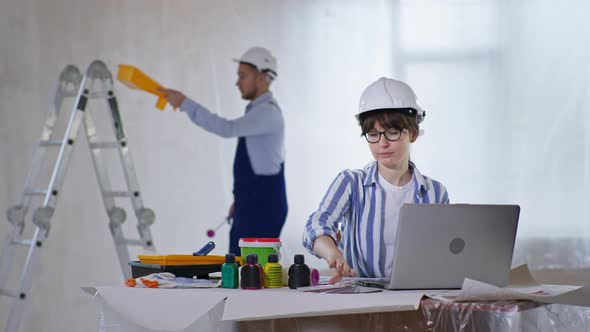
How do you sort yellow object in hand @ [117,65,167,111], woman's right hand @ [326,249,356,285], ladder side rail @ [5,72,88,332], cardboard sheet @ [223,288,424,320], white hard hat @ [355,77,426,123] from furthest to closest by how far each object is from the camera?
1. yellow object in hand @ [117,65,167,111]
2. ladder side rail @ [5,72,88,332]
3. white hard hat @ [355,77,426,123]
4. woman's right hand @ [326,249,356,285]
5. cardboard sheet @ [223,288,424,320]

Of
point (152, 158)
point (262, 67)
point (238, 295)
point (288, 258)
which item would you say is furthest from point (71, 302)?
point (238, 295)

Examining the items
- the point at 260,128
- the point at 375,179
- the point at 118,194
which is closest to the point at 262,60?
the point at 260,128

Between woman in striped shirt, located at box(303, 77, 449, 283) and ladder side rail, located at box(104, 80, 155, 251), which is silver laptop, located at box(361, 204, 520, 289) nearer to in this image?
woman in striped shirt, located at box(303, 77, 449, 283)

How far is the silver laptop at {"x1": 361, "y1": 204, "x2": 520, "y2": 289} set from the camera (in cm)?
172

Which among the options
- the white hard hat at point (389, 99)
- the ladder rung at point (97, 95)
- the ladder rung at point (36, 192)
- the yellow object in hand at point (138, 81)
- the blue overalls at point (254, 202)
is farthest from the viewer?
the blue overalls at point (254, 202)

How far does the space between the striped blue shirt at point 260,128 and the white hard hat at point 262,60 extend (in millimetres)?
136

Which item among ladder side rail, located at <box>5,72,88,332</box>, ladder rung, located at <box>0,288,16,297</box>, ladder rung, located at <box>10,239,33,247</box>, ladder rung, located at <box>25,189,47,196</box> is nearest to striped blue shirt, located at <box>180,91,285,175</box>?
ladder side rail, located at <box>5,72,88,332</box>

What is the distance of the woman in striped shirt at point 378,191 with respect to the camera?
2.11 m

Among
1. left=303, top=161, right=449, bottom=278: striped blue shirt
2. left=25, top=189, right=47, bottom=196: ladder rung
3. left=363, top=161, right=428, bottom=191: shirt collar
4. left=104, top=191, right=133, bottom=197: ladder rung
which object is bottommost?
left=303, top=161, right=449, bottom=278: striped blue shirt

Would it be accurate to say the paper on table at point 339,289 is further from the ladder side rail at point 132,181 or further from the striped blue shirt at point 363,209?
the ladder side rail at point 132,181

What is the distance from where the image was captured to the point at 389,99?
2104mm

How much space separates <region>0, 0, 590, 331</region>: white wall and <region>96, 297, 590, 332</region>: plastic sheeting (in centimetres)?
272

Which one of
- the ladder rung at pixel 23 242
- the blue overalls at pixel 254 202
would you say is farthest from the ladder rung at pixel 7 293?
the blue overalls at pixel 254 202

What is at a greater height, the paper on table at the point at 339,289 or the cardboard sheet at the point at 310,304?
the paper on table at the point at 339,289
